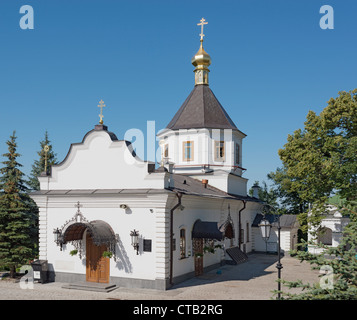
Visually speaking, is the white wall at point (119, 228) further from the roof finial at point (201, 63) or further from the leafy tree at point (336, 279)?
the roof finial at point (201, 63)

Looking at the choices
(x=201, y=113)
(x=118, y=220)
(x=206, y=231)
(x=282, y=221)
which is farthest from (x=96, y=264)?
(x=282, y=221)

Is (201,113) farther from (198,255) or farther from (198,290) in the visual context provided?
(198,290)

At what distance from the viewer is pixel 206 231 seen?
765 inches

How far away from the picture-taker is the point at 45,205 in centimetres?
1900

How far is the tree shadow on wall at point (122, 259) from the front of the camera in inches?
675

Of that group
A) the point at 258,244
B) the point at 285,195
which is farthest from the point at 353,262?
the point at 285,195

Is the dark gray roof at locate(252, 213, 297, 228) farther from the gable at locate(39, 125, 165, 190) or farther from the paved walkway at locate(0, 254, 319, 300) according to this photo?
the gable at locate(39, 125, 165, 190)

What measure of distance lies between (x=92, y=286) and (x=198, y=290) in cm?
471

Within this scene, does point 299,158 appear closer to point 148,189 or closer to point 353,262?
point 148,189

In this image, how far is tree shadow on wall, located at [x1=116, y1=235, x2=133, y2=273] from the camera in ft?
56.2

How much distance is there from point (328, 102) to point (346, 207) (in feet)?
51.0

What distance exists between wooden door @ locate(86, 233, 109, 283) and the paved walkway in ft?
3.84

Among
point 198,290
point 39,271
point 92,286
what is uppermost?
point 39,271

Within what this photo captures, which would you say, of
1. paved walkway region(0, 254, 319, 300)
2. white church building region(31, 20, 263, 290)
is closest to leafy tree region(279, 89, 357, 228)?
paved walkway region(0, 254, 319, 300)
